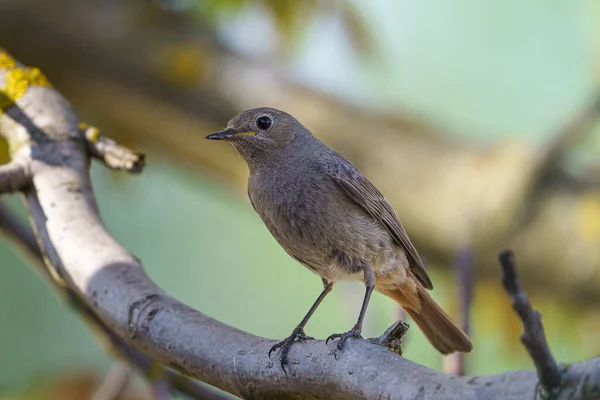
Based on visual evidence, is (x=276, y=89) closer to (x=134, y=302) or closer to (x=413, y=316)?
(x=413, y=316)

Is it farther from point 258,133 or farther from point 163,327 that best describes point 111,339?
point 258,133

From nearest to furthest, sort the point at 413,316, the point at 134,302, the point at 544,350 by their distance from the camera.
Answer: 1. the point at 544,350
2. the point at 134,302
3. the point at 413,316

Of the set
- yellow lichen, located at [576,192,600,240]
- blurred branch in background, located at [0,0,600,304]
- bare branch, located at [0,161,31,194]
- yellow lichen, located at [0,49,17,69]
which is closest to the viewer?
bare branch, located at [0,161,31,194]

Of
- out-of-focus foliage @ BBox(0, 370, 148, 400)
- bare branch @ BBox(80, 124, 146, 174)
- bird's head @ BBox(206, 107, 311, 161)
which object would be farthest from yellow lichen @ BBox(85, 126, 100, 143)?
out-of-focus foliage @ BBox(0, 370, 148, 400)

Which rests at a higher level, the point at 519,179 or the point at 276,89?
the point at 519,179

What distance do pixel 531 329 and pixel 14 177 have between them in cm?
209

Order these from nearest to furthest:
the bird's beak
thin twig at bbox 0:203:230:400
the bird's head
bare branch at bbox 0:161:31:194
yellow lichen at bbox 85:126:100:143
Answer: bare branch at bbox 0:161:31:194
thin twig at bbox 0:203:230:400
yellow lichen at bbox 85:126:100:143
the bird's beak
the bird's head

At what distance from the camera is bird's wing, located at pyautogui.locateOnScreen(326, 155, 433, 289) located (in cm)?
354

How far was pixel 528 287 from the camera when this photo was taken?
5988mm

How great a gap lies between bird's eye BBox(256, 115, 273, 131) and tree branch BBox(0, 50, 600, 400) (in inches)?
32.5

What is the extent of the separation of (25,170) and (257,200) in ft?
3.28

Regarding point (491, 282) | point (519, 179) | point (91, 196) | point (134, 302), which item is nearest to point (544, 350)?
Answer: point (134, 302)

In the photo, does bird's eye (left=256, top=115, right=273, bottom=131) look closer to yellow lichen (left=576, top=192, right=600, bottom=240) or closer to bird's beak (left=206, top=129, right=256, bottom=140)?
bird's beak (left=206, top=129, right=256, bottom=140)

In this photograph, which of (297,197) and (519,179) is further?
(519,179)
